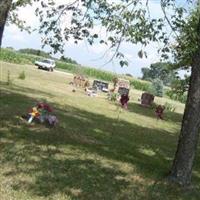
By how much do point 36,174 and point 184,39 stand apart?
4.77 metres

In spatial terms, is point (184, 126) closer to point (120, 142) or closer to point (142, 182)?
point (142, 182)

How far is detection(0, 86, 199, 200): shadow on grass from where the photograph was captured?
1120cm

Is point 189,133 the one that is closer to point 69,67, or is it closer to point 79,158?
point 79,158

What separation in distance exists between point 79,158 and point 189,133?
2996 mm

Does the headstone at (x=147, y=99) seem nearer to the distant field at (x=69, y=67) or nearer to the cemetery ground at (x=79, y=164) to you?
the distant field at (x=69, y=67)

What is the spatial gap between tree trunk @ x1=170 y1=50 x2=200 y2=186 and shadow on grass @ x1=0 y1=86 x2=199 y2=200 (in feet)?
1.88

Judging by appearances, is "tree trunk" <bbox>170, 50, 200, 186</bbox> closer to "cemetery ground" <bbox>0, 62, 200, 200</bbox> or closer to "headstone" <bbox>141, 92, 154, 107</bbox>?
"cemetery ground" <bbox>0, 62, 200, 200</bbox>

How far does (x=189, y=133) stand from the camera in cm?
1276

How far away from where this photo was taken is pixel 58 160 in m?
13.3

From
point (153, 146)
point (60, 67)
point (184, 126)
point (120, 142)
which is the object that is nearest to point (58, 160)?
point (184, 126)

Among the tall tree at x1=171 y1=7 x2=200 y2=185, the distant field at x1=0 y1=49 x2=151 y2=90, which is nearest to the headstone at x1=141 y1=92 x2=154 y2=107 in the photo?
the distant field at x1=0 y1=49 x2=151 y2=90

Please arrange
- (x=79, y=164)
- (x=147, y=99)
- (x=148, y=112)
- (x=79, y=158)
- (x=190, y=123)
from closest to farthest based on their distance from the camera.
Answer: (x=190, y=123)
(x=79, y=164)
(x=79, y=158)
(x=148, y=112)
(x=147, y=99)

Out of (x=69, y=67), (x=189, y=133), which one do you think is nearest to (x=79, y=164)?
(x=189, y=133)

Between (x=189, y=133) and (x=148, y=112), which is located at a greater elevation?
(x=189, y=133)
